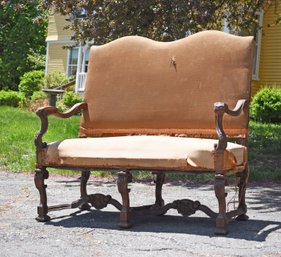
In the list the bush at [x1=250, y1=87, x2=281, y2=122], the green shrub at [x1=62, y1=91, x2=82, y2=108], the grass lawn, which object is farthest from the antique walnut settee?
the green shrub at [x1=62, y1=91, x2=82, y2=108]

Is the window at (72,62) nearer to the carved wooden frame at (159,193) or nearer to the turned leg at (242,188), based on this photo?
the carved wooden frame at (159,193)

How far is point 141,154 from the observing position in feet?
18.0

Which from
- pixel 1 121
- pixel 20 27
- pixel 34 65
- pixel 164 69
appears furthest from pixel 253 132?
pixel 20 27

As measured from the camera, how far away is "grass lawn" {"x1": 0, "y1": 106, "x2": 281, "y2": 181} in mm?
11141

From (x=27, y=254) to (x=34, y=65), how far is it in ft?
111

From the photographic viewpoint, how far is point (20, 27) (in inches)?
1567

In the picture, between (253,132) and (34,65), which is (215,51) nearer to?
(253,132)

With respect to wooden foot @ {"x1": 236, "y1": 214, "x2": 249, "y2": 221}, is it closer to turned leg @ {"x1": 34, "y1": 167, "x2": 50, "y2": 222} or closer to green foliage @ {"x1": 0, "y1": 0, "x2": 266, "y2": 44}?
turned leg @ {"x1": 34, "y1": 167, "x2": 50, "y2": 222}

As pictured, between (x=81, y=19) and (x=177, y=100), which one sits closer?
(x=177, y=100)

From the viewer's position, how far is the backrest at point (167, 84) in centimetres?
609

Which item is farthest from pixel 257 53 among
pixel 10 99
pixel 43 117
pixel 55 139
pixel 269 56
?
pixel 43 117

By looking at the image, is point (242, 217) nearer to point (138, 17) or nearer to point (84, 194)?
point (84, 194)

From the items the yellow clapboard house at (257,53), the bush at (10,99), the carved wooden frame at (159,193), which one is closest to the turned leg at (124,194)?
the carved wooden frame at (159,193)

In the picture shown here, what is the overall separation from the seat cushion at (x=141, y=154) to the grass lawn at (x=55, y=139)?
4.81m
